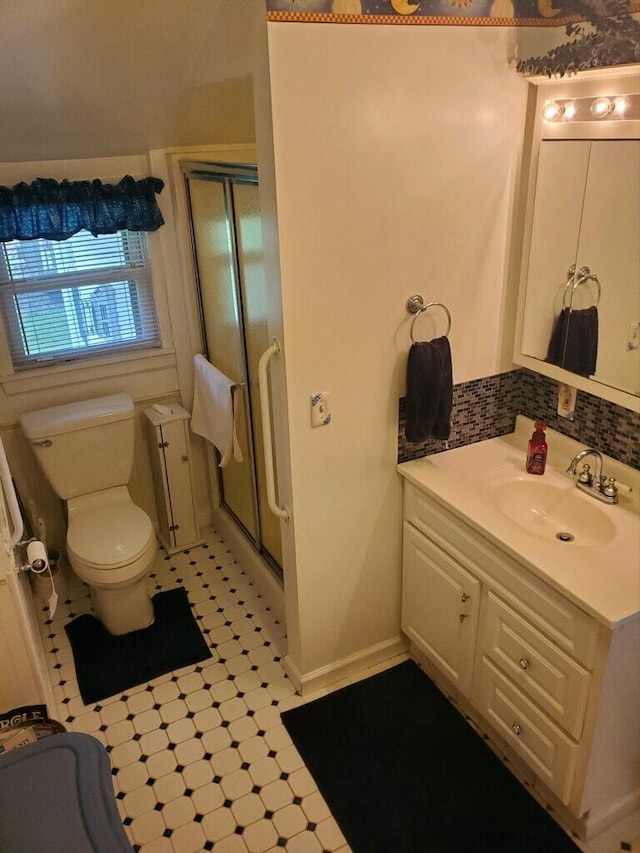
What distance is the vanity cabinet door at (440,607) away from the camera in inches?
85.7

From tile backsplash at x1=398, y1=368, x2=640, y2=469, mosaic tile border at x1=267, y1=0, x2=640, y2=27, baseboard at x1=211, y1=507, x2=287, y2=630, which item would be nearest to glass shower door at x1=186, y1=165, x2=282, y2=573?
baseboard at x1=211, y1=507, x2=287, y2=630

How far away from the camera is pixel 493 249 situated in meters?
2.20

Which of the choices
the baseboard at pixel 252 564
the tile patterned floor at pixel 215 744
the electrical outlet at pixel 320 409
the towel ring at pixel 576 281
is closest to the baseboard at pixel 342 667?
the tile patterned floor at pixel 215 744

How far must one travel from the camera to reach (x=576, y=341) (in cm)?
212

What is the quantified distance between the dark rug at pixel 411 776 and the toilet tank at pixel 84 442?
4.18ft

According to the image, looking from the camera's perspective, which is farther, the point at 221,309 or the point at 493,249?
the point at 221,309

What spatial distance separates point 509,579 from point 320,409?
75 centimetres

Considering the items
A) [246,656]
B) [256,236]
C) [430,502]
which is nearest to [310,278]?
[256,236]

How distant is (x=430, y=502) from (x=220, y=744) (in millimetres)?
1107

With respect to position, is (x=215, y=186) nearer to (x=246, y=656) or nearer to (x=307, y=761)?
(x=246, y=656)

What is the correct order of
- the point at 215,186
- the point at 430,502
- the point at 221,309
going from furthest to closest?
the point at 221,309 < the point at 215,186 < the point at 430,502

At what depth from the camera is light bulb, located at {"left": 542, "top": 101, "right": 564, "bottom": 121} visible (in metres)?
1.98

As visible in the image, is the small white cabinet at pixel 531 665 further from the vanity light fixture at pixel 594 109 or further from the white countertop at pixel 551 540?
the vanity light fixture at pixel 594 109

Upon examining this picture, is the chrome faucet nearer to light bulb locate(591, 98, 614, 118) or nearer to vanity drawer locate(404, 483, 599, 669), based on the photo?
vanity drawer locate(404, 483, 599, 669)
